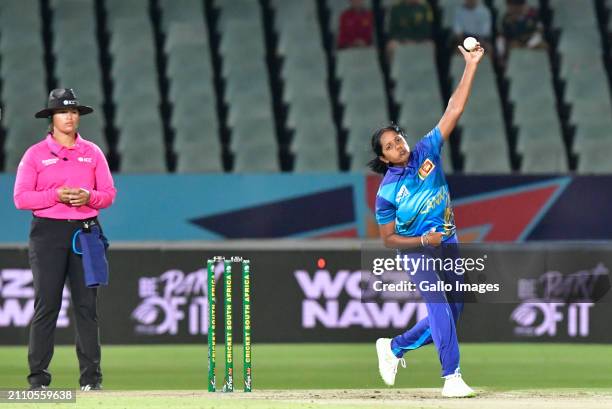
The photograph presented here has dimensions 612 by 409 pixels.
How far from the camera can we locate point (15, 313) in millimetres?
13203

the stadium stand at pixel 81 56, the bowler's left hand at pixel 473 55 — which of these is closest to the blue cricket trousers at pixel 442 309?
the bowler's left hand at pixel 473 55

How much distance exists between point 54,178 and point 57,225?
0.27 m

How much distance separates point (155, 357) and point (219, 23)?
5919 mm

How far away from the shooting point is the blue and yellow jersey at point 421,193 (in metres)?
8.22

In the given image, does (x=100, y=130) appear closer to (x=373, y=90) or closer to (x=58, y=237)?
(x=373, y=90)

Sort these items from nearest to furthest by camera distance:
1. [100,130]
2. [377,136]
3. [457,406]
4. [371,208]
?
[457,406] → [377,136] → [371,208] → [100,130]

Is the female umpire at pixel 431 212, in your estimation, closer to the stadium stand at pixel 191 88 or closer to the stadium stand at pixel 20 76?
the stadium stand at pixel 191 88

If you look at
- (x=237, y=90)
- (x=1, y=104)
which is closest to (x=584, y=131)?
(x=237, y=90)

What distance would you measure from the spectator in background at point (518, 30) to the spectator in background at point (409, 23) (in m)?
0.89

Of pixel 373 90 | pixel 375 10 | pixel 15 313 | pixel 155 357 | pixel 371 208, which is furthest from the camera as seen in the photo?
pixel 375 10

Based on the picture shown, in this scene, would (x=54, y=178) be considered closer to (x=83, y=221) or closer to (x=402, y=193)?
(x=83, y=221)

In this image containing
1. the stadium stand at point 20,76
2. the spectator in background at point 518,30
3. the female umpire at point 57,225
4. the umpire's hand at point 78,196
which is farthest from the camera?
the spectator in background at point 518,30

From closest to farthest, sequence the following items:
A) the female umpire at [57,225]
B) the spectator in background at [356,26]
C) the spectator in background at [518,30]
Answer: the female umpire at [57,225] < the spectator in background at [356,26] < the spectator in background at [518,30]

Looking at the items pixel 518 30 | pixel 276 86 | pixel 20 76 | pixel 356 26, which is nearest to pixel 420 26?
pixel 356 26
